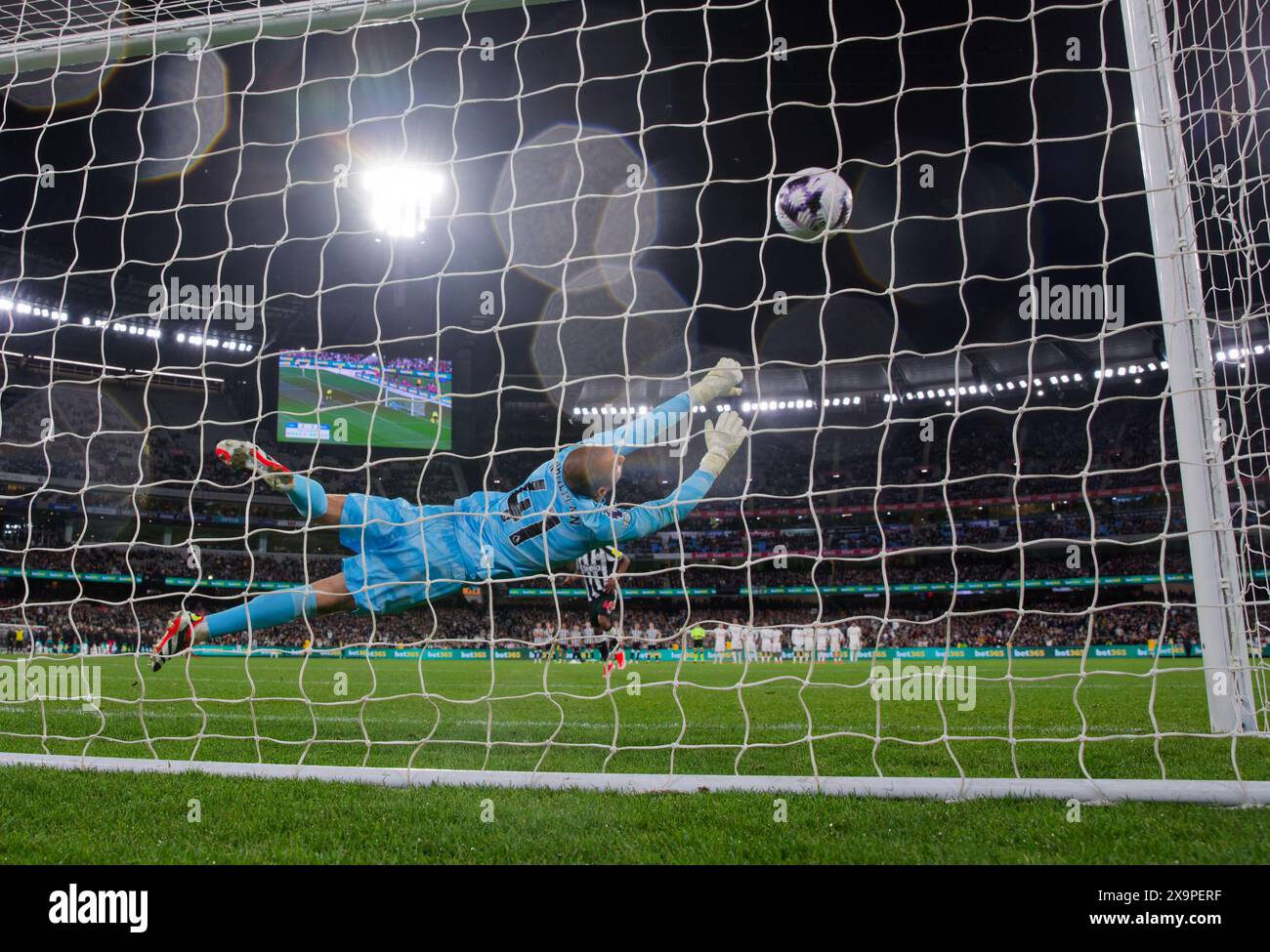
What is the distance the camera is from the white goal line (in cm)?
297

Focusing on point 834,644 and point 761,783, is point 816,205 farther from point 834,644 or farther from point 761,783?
point 834,644

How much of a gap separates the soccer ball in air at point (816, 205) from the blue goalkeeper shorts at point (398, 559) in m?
2.55

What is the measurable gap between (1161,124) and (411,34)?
990 cm

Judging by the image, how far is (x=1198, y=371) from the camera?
12.5ft

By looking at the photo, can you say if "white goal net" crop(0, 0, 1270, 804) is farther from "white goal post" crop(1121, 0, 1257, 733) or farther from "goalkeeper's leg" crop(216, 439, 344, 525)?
"goalkeeper's leg" crop(216, 439, 344, 525)

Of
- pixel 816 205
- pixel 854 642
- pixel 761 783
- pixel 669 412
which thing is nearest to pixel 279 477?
pixel 669 412

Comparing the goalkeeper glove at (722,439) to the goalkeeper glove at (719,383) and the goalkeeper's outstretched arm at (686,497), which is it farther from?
the goalkeeper glove at (719,383)

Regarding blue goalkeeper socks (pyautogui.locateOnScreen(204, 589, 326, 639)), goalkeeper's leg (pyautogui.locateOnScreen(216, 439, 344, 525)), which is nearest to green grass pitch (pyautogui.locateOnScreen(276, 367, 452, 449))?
blue goalkeeper socks (pyautogui.locateOnScreen(204, 589, 326, 639))

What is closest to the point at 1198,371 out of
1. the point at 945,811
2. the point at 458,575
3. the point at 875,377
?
the point at 945,811

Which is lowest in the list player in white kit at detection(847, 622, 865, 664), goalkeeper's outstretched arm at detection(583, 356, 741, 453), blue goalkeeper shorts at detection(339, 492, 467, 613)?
player in white kit at detection(847, 622, 865, 664)

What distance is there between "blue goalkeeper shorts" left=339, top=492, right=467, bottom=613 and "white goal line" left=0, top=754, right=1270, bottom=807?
40.9 inches

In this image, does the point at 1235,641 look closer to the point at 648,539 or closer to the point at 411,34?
the point at 411,34

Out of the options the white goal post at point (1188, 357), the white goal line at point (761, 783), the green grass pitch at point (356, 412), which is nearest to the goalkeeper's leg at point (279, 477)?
the white goal line at point (761, 783)

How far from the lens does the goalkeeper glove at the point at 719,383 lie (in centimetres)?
413
